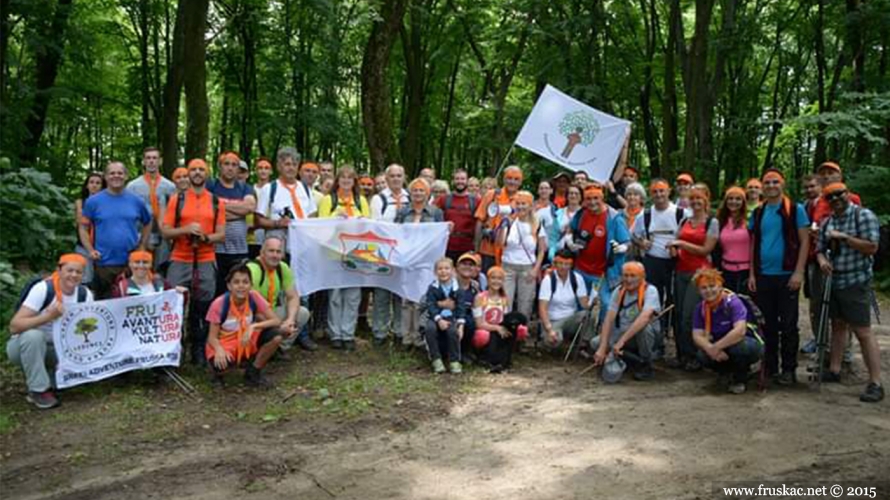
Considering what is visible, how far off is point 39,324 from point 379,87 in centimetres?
773

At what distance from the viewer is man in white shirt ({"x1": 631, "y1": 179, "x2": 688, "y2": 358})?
8375mm

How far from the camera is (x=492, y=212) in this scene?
9.10 m

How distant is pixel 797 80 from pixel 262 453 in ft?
88.9

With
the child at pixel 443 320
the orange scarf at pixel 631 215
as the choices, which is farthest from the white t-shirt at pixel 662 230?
the child at pixel 443 320

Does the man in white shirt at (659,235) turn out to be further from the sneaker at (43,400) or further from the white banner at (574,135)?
the sneaker at (43,400)

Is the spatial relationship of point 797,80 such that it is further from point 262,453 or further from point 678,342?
point 262,453

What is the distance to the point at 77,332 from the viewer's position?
270 inches

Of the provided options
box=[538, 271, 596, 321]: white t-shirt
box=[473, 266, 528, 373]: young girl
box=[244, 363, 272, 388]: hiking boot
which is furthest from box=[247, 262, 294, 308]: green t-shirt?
box=[538, 271, 596, 321]: white t-shirt

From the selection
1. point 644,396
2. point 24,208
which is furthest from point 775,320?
point 24,208

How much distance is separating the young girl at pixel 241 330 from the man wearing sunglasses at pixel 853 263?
18.6 ft

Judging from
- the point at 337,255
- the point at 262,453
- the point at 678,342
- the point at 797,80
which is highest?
the point at 797,80

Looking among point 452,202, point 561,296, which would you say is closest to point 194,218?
point 452,202

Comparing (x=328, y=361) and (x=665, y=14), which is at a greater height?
(x=665, y=14)

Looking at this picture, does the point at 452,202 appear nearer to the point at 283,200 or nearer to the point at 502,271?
the point at 502,271
